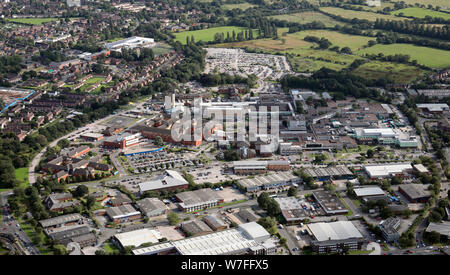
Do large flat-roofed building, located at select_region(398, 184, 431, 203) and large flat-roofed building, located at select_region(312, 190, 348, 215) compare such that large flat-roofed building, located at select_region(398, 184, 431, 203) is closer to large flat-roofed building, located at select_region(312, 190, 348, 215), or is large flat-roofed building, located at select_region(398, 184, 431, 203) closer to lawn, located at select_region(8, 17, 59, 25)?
large flat-roofed building, located at select_region(312, 190, 348, 215)

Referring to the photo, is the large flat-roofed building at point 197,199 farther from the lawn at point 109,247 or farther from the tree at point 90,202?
the lawn at point 109,247

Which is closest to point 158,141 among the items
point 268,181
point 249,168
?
point 249,168

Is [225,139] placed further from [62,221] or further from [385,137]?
[62,221]

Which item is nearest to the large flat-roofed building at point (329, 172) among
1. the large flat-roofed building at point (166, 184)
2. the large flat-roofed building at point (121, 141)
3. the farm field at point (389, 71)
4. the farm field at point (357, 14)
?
the large flat-roofed building at point (166, 184)

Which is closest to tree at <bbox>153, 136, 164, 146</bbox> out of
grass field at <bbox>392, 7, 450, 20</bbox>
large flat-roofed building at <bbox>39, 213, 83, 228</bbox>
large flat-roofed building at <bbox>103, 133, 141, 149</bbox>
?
large flat-roofed building at <bbox>103, 133, 141, 149</bbox>

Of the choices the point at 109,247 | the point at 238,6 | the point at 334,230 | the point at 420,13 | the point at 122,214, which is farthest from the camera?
the point at 238,6
